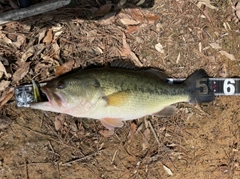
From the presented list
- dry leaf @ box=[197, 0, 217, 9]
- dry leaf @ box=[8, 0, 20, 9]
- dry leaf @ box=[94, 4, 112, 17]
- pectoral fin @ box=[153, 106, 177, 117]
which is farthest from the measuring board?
dry leaf @ box=[8, 0, 20, 9]

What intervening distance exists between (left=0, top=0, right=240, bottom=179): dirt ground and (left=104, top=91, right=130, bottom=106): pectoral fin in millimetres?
562

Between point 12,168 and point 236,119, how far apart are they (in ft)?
10.9

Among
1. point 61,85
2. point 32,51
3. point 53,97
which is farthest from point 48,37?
point 53,97

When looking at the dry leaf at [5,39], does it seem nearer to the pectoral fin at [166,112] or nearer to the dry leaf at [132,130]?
the dry leaf at [132,130]

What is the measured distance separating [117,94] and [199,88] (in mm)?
1243

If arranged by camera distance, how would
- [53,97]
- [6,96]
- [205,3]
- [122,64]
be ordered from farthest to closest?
[205,3]
[122,64]
[6,96]
[53,97]

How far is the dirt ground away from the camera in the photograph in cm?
466

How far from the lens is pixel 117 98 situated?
4.48 metres

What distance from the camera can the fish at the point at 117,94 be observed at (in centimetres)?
435

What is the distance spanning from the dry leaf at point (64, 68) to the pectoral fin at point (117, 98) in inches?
28.8

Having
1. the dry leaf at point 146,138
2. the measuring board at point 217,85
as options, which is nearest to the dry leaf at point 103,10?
the measuring board at point 217,85

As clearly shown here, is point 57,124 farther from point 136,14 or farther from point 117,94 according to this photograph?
point 136,14

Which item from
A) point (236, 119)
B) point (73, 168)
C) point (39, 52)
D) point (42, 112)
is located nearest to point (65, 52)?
point (39, 52)

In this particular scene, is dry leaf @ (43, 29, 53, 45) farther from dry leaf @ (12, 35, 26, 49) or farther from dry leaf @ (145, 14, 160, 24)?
dry leaf @ (145, 14, 160, 24)
